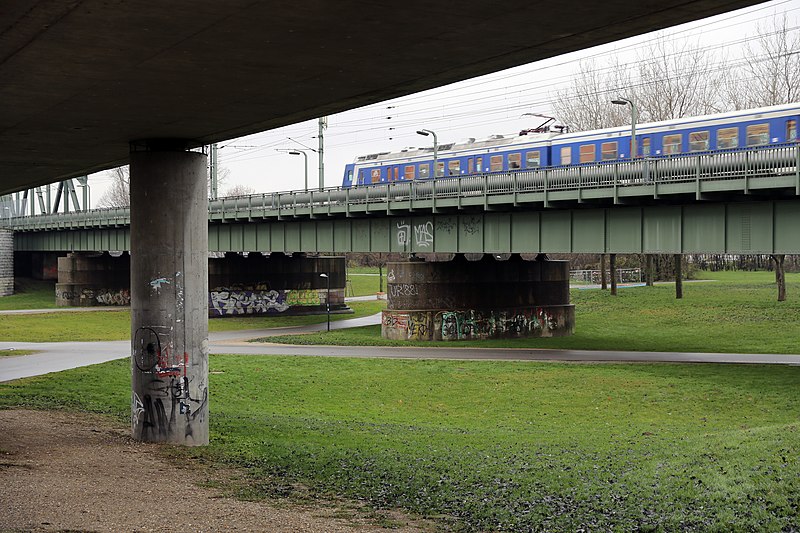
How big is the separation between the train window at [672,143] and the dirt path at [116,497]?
26.5m

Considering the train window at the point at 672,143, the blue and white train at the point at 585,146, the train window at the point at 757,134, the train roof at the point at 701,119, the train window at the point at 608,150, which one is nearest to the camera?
the train roof at the point at 701,119

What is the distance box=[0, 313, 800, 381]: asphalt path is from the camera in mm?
34875

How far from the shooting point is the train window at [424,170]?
4941 centimetres

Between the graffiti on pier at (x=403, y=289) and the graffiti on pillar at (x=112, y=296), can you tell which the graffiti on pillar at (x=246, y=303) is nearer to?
the graffiti on pillar at (x=112, y=296)

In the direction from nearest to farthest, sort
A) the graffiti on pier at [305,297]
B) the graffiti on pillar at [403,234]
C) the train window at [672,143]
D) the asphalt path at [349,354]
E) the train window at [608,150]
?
1. the asphalt path at [349,354]
2. the train window at [672,143]
3. the train window at [608,150]
4. the graffiti on pillar at [403,234]
5. the graffiti on pier at [305,297]

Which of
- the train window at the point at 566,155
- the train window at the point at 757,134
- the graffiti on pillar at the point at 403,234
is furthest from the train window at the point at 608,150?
the graffiti on pillar at the point at 403,234

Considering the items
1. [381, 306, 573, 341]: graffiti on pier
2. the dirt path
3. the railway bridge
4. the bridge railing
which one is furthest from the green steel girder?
the dirt path

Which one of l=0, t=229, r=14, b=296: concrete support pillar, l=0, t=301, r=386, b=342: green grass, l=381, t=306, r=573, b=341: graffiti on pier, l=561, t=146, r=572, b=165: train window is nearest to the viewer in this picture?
l=561, t=146, r=572, b=165: train window

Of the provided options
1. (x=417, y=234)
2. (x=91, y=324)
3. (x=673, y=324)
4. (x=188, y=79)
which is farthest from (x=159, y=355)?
(x=91, y=324)

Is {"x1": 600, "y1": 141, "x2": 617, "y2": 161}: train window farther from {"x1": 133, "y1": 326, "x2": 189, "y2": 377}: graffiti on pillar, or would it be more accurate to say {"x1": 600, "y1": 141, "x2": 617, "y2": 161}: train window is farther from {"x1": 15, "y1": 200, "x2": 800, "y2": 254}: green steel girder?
{"x1": 133, "y1": 326, "x2": 189, "y2": 377}: graffiti on pillar

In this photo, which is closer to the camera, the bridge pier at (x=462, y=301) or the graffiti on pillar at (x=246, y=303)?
the bridge pier at (x=462, y=301)

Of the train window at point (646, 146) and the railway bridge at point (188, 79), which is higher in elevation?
the train window at point (646, 146)

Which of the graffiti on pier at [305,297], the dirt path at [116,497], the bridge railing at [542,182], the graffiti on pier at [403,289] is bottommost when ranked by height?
the dirt path at [116,497]

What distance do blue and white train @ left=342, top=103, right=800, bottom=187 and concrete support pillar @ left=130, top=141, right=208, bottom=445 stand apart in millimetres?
18949
